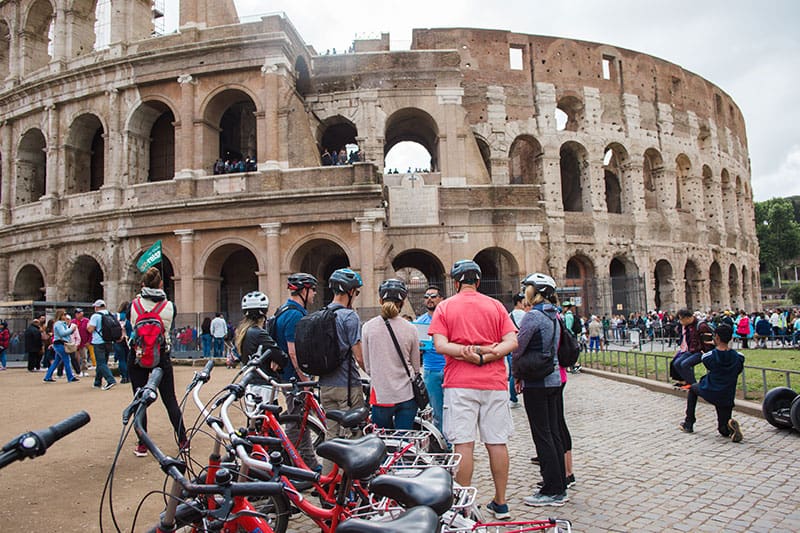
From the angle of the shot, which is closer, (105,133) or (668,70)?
(105,133)

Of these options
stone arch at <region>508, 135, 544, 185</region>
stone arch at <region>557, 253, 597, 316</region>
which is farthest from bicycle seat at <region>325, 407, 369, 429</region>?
stone arch at <region>508, 135, 544, 185</region>

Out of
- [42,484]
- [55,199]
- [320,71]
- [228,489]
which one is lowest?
[42,484]

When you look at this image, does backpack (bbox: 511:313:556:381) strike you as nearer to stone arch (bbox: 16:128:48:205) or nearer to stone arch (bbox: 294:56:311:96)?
stone arch (bbox: 294:56:311:96)

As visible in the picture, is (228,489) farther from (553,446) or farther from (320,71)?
(320,71)

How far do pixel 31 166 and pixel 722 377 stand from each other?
27.1m

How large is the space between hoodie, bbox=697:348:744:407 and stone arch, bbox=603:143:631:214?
23.0m

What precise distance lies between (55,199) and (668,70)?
3136 cm

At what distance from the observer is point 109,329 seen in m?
10.6

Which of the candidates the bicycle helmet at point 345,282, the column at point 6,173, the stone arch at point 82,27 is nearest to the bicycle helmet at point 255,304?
the bicycle helmet at point 345,282

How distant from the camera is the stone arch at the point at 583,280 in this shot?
25709 millimetres

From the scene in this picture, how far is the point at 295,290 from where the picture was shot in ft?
17.1

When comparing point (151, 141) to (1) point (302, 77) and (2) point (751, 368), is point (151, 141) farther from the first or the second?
(2) point (751, 368)

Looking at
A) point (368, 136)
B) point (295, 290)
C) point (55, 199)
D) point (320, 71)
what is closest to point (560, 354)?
point (295, 290)

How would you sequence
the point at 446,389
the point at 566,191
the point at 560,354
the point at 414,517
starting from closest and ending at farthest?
the point at 414,517 < the point at 446,389 < the point at 560,354 < the point at 566,191
